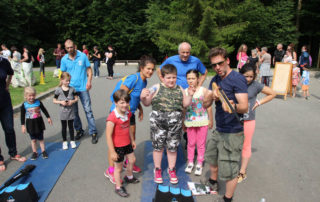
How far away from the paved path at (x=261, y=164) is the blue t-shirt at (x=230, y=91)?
3.77 ft

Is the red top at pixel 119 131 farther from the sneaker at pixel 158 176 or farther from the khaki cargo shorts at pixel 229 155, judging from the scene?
the khaki cargo shorts at pixel 229 155

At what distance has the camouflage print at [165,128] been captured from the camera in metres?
3.40

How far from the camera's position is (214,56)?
9.07ft

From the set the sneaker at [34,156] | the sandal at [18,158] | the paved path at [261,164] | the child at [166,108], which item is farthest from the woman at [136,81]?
the sandal at [18,158]

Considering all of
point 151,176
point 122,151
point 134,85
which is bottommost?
point 151,176

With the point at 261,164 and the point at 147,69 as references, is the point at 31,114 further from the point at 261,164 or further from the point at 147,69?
the point at 261,164

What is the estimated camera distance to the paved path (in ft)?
11.3

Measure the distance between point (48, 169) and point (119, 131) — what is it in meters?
1.76

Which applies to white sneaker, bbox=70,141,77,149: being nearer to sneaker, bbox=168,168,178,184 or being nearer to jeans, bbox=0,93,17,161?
jeans, bbox=0,93,17,161

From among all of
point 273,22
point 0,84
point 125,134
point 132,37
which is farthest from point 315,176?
point 132,37

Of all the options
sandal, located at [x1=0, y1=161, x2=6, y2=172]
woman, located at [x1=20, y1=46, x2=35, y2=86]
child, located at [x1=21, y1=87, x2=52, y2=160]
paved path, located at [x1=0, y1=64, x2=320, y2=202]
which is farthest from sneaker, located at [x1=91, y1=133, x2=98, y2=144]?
woman, located at [x1=20, y1=46, x2=35, y2=86]

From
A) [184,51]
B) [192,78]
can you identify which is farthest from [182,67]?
[192,78]

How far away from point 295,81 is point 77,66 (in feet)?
29.3

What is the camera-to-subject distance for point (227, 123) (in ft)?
9.45
